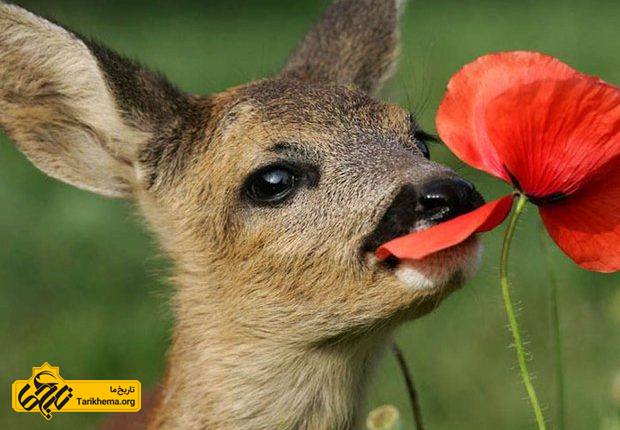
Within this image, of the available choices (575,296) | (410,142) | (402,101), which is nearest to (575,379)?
(575,296)

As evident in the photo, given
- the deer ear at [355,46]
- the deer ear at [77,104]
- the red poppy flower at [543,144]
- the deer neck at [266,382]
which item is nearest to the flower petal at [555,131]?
the red poppy flower at [543,144]

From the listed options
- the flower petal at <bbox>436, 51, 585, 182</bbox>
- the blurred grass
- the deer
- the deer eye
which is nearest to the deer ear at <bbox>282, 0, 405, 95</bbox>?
the blurred grass

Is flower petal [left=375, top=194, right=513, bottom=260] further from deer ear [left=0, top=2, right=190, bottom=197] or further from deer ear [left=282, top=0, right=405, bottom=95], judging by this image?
deer ear [left=282, top=0, right=405, bottom=95]

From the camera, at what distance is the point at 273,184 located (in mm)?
4668

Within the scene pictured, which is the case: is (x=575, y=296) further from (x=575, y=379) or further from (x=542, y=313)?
(x=575, y=379)

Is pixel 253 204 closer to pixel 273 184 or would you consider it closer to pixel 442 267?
pixel 273 184

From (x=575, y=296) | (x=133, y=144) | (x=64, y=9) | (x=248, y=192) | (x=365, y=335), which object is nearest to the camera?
(x=365, y=335)

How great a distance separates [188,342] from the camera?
15.7 ft

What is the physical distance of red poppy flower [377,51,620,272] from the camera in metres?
3.22

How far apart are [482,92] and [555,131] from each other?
8.8 inches

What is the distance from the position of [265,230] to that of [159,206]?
0.66 m

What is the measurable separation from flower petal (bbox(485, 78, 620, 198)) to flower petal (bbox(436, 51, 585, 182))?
3cm

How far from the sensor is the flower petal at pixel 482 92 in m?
3.25

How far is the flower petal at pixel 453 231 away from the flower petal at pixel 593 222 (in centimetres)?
18
